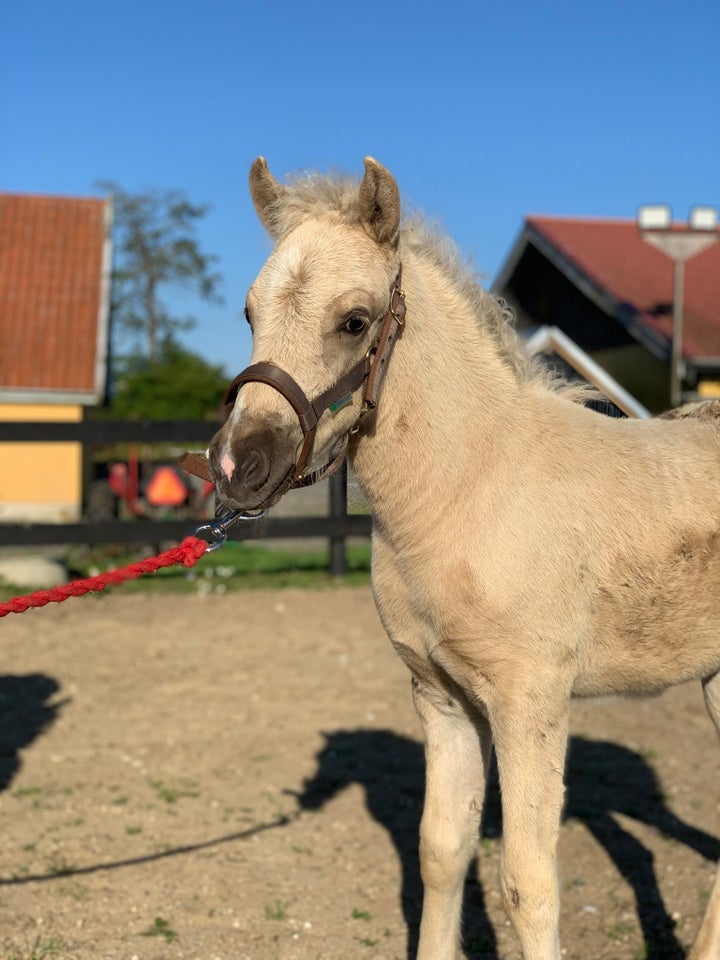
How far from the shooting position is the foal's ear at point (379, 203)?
99.6 inches

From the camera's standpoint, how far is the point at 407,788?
5.20m

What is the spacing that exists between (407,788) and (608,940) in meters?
1.65

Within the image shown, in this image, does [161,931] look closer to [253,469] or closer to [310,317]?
[253,469]

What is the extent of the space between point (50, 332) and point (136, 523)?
12489 millimetres

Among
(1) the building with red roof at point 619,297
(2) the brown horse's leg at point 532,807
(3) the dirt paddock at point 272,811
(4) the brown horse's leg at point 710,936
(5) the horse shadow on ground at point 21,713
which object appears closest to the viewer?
(2) the brown horse's leg at point 532,807

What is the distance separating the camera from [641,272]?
1802 cm

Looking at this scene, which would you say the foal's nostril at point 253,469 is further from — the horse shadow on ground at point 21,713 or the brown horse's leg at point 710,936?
the horse shadow on ground at point 21,713

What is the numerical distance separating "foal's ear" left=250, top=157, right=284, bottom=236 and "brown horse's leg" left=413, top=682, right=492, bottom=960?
1486 mm

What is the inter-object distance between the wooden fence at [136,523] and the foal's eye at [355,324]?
718 centimetres

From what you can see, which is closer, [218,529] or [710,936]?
[218,529]

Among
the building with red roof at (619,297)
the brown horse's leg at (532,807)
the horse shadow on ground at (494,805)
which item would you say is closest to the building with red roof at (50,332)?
the building with red roof at (619,297)

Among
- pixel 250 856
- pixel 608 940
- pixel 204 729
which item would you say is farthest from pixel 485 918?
pixel 204 729

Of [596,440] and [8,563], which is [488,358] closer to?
[596,440]

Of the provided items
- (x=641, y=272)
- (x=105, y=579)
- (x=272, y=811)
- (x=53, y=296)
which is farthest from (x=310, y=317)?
(x=53, y=296)
